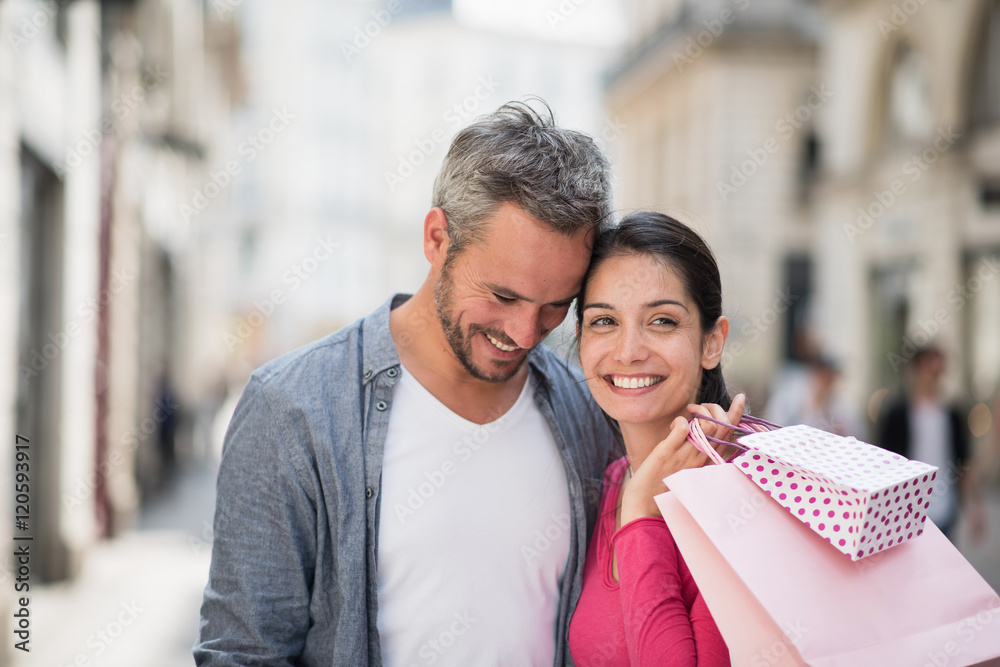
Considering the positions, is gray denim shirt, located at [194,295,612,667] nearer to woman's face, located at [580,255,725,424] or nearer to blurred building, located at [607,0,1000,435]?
woman's face, located at [580,255,725,424]

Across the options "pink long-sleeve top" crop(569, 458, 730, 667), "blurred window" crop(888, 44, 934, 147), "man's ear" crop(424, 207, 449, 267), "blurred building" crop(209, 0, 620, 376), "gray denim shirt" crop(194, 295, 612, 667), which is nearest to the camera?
"pink long-sleeve top" crop(569, 458, 730, 667)

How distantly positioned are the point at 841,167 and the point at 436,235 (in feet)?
46.6

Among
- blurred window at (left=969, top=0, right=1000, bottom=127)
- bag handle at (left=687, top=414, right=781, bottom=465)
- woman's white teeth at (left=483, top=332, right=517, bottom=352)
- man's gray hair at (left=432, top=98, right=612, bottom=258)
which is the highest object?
blurred window at (left=969, top=0, right=1000, bottom=127)

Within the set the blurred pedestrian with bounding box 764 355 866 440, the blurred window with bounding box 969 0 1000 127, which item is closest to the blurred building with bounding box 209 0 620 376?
the blurred window with bounding box 969 0 1000 127

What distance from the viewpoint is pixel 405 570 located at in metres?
2.02

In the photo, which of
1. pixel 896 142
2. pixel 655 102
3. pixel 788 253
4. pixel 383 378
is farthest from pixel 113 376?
pixel 655 102

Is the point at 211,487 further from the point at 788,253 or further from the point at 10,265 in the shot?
the point at 788,253

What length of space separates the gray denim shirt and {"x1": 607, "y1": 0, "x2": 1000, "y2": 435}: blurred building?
38.6 inches

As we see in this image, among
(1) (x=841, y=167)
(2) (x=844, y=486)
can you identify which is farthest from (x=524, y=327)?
(1) (x=841, y=167)

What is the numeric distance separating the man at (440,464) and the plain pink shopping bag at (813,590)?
0.55 meters

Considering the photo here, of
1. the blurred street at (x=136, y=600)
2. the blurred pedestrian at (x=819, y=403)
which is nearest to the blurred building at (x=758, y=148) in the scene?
the blurred street at (x=136, y=600)

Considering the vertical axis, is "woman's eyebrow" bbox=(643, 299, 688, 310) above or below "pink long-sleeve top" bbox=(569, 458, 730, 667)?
above

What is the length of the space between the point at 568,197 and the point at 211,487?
11554 mm

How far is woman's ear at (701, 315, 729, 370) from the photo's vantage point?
2.10 m
